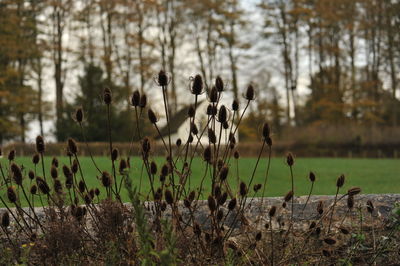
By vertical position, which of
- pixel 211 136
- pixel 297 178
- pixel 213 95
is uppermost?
pixel 213 95

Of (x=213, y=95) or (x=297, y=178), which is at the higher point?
(x=213, y=95)

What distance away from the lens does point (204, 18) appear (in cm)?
3042

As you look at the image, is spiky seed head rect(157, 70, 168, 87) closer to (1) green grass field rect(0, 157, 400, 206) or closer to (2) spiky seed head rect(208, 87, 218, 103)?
(2) spiky seed head rect(208, 87, 218, 103)

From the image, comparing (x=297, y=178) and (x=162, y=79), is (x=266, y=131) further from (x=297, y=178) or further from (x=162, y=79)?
(x=297, y=178)

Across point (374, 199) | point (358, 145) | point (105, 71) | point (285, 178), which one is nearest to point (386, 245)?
point (374, 199)

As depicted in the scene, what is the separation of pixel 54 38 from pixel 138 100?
86.5ft

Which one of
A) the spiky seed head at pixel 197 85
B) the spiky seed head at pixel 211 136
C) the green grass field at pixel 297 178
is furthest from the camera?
the green grass field at pixel 297 178

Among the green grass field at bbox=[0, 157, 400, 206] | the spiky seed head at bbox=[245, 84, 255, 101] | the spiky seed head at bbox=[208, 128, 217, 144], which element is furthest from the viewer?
the green grass field at bbox=[0, 157, 400, 206]

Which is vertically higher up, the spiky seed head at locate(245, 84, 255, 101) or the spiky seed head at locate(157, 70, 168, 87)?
the spiky seed head at locate(157, 70, 168, 87)

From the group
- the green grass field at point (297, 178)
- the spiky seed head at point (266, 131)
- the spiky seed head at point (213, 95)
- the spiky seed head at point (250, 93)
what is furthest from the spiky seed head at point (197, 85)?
the green grass field at point (297, 178)

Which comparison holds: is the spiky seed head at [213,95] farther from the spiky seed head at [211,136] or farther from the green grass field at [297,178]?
the green grass field at [297,178]

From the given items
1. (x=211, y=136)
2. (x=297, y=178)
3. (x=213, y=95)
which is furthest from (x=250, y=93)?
(x=297, y=178)

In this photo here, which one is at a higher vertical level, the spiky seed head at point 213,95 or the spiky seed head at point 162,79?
the spiky seed head at point 162,79

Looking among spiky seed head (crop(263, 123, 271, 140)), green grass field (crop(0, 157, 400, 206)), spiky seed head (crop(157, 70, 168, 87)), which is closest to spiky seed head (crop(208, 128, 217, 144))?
spiky seed head (crop(263, 123, 271, 140))
